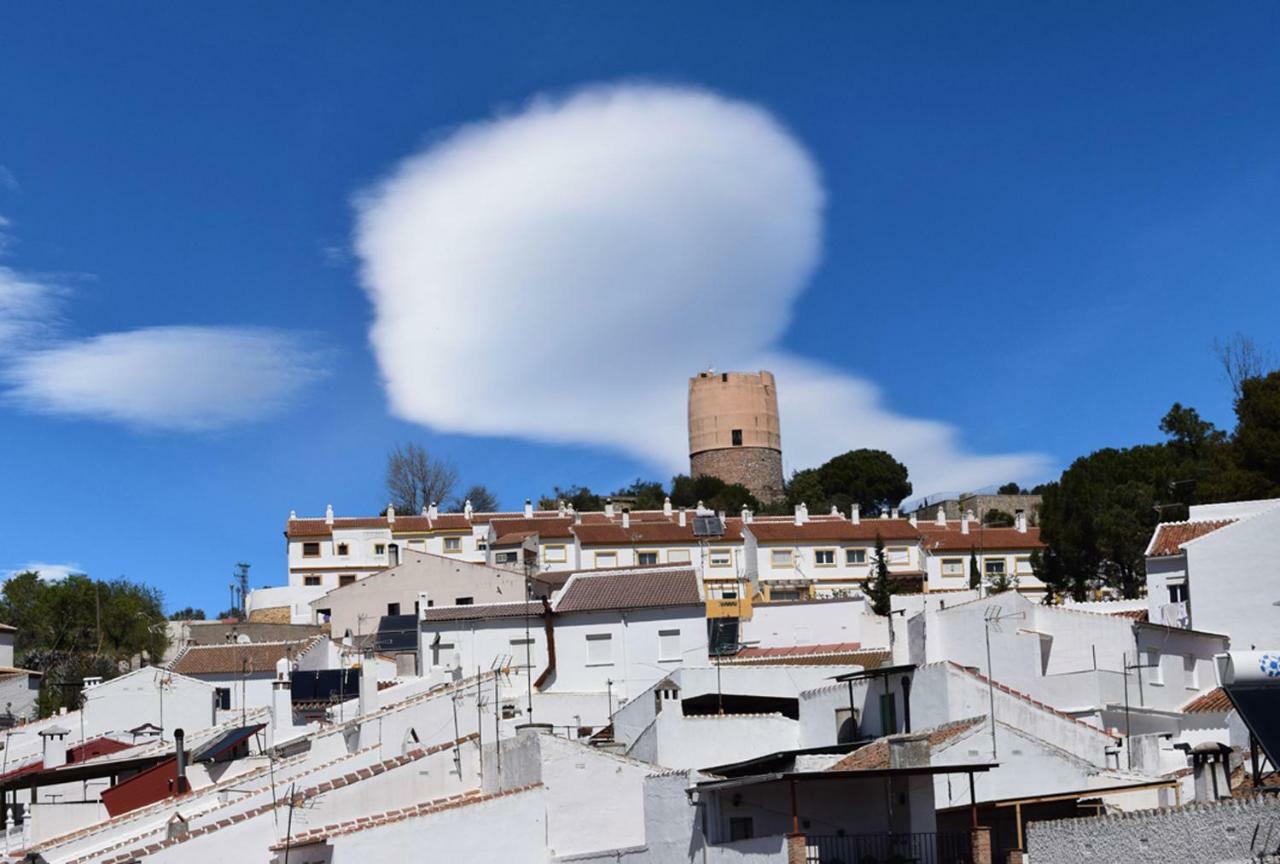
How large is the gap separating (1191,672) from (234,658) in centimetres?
2940

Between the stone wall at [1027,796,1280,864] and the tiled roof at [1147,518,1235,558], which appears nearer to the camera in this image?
the stone wall at [1027,796,1280,864]

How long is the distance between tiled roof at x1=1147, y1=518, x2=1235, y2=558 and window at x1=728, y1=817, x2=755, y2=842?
22.1 m

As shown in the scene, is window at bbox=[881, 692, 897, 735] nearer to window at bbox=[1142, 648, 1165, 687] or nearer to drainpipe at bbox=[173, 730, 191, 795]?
window at bbox=[1142, 648, 1165, 687]

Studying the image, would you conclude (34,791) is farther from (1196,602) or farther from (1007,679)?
(1196,602)

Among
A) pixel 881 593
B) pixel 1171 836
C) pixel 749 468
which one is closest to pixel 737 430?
pixel 749 468

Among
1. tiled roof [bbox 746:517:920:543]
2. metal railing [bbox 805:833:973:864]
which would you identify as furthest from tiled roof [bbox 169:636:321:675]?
metal railing [bbox 805:833:973:864]

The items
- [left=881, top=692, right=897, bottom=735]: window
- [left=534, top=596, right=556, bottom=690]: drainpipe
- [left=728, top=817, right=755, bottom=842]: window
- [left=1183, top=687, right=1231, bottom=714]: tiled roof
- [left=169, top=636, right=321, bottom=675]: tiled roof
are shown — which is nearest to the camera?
[left=728, top=817, right=755, bottom=842]: window

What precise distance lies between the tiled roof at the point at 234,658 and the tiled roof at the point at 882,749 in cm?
2817

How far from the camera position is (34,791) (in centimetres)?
3150

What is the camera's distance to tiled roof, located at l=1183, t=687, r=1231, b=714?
30523 millimetres

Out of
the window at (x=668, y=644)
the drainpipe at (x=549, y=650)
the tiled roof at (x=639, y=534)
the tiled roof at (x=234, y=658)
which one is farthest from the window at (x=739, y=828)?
the tiled roof at (x=639, y=534)

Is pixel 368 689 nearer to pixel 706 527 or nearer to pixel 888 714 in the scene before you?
pixel 888 714

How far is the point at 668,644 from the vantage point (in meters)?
37.9

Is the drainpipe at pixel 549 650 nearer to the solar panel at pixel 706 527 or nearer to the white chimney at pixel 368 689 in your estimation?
the white chimney at pixel 368 689
